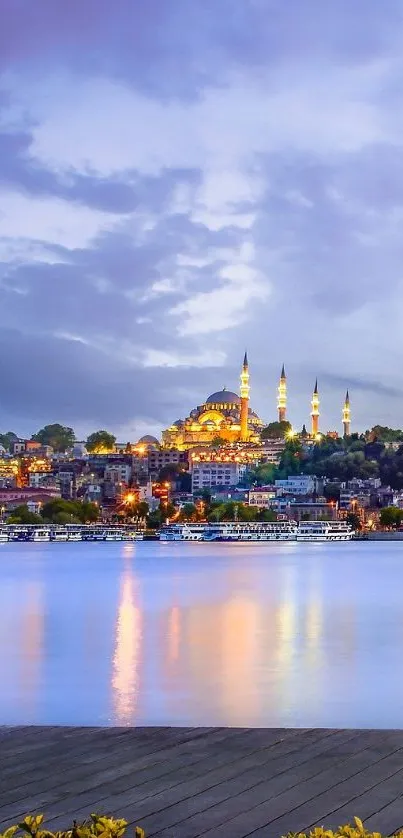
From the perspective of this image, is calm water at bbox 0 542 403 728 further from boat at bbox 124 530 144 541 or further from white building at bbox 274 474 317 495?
white building at bbox 274 474 317 495

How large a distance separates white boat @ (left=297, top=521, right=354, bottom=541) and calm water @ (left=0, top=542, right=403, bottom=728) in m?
59.3

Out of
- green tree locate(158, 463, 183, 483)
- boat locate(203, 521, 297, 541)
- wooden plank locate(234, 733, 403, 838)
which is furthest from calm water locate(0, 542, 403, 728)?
green tree locate(158, 463, 183, 483)

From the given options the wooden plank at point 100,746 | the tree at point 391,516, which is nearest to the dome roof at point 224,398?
the tree at point 391,516

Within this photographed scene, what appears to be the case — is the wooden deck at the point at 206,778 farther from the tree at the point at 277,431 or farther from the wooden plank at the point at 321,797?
the tree at the point at 277,431

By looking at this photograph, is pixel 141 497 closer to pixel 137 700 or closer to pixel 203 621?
pixel 203 621

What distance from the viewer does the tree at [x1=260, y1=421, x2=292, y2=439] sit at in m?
145

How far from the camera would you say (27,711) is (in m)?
8.89

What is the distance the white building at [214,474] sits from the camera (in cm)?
12681

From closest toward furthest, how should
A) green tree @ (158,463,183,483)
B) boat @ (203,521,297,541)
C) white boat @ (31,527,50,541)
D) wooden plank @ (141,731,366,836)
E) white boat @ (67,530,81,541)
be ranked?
wooden plank @ (141,731,366,836) < white boat @ (31,527,50,541) < white boat @ (67,530,81,541) < boat @ (203,521,297,541) < green tree @ (158,463,183,483)

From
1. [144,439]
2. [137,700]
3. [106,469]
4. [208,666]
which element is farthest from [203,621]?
[144,439]

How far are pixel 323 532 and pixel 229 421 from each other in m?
57.5

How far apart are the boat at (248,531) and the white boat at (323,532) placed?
2.76 feet

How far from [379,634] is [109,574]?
2896 centimetres

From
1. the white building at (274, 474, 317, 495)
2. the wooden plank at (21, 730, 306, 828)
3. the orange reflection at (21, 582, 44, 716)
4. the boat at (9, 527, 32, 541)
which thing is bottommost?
the orange reflection at (21, 582, 44, 716)
